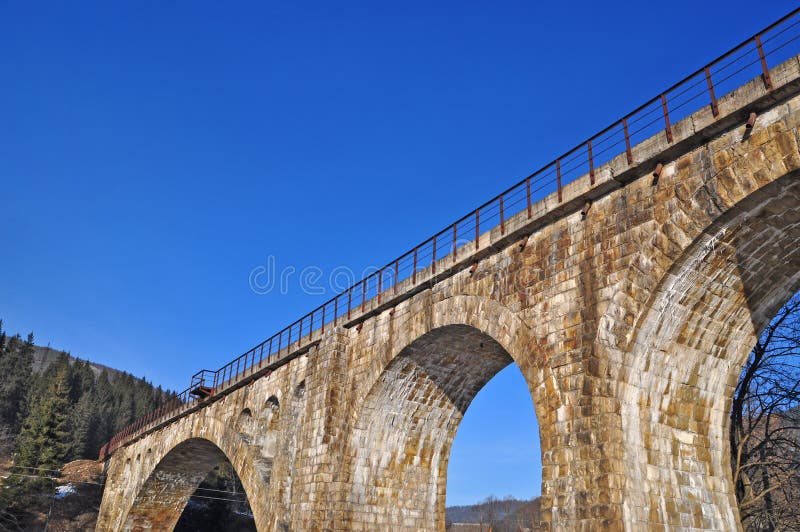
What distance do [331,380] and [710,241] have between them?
44.9 ft

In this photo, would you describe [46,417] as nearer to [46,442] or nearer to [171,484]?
[46,442]

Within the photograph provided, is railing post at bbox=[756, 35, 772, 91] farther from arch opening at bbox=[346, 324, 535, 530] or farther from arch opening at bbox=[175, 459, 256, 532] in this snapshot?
arch opening at bbox=[175, 459, 256, 532]

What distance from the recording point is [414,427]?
21.8 metres

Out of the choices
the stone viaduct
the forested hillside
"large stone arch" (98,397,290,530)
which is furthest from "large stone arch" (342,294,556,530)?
the forested hillside

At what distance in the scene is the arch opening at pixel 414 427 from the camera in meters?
19.9

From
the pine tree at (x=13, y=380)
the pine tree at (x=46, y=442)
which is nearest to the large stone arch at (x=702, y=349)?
the pine tree at (x=46, y=442)

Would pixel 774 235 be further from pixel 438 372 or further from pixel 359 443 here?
pixel 359 443

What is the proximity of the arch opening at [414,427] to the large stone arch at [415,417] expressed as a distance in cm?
3

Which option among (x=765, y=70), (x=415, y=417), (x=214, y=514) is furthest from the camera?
(x=214, y=514)

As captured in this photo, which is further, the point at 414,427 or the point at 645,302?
the point at 414,427

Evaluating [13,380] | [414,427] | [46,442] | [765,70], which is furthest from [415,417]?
[13,380]

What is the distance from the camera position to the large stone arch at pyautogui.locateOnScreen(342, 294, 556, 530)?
62.4 ft

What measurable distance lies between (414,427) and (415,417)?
1.30ft

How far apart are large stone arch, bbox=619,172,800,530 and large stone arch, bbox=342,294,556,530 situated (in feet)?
18.8
